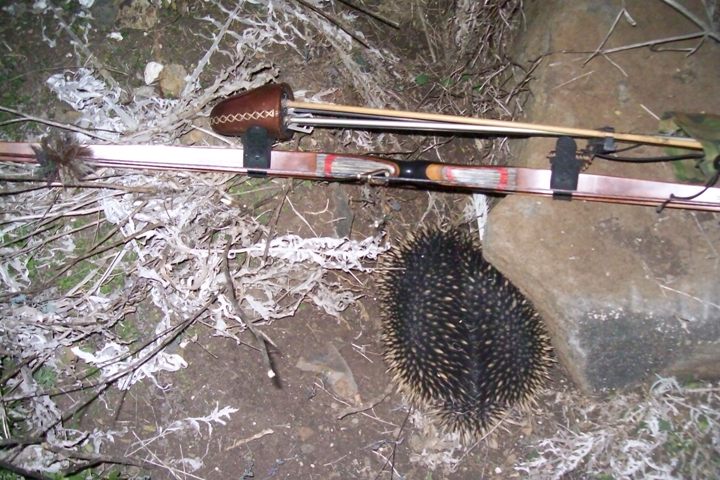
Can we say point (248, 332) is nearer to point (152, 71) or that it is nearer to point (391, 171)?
point (391, 171)

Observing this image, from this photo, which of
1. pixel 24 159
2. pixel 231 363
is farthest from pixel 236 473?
pixel 24 159

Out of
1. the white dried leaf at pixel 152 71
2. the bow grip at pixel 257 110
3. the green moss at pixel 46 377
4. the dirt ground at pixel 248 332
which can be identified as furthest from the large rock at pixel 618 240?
the green moss at pixel 46 377

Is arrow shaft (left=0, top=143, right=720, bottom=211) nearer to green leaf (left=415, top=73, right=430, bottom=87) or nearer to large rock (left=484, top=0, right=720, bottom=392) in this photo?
large rock (left=484, top=0, right=720, bottom=392)

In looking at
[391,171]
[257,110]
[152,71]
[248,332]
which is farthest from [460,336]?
[152,71]

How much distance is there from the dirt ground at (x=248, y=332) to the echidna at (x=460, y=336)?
0.26 m

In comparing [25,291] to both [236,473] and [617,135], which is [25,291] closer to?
[236,473]

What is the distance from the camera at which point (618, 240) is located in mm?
2432

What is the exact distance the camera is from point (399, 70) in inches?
121

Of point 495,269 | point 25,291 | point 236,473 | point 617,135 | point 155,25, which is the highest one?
point 155,25

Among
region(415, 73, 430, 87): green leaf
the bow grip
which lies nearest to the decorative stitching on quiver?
the bow grip

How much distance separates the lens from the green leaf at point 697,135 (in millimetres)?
2293

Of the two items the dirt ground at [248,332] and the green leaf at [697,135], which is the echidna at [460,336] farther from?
the green leaf at [697,135]

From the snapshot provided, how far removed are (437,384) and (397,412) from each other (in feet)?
1.34

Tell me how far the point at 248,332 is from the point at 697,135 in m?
2.39
